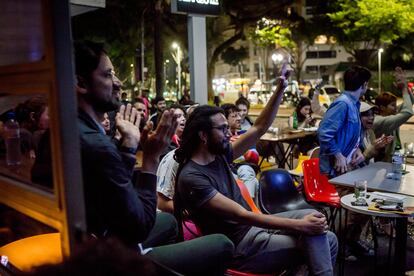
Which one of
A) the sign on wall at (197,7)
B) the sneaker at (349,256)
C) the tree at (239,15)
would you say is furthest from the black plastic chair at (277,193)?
the tree at (239,15)

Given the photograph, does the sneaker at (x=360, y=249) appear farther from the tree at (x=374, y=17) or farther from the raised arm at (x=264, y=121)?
the tree at (x=374, y=17)

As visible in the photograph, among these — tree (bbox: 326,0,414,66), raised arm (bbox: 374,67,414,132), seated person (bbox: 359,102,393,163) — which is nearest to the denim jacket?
seated person (bbox: 359,102,393,163)

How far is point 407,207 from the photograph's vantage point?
149 inches

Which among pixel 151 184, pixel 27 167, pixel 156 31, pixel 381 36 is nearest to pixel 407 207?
pixel 151 184

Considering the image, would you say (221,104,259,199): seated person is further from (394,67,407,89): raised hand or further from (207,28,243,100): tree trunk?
(207,28,243,100): tree trunk

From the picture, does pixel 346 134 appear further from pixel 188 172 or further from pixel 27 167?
pixel 27 167

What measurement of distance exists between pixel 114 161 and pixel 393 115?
18.3 ft

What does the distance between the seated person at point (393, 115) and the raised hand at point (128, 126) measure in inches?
190

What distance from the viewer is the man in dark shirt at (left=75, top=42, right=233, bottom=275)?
171cm

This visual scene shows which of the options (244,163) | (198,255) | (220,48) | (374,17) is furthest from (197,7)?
(374,17)

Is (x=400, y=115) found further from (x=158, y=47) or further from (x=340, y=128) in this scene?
(x=158, y=47)

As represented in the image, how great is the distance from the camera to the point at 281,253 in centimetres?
302

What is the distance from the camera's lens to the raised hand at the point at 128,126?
6.44ft

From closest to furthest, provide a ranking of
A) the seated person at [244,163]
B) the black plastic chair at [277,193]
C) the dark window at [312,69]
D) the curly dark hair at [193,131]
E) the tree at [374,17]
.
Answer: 1. the curly dark hair at [193,131]
2. the black plastic chair at [277,193]
3. the seated person at [244,163]
4. the tree at [374,17]
5. the dark window at [312,69]
